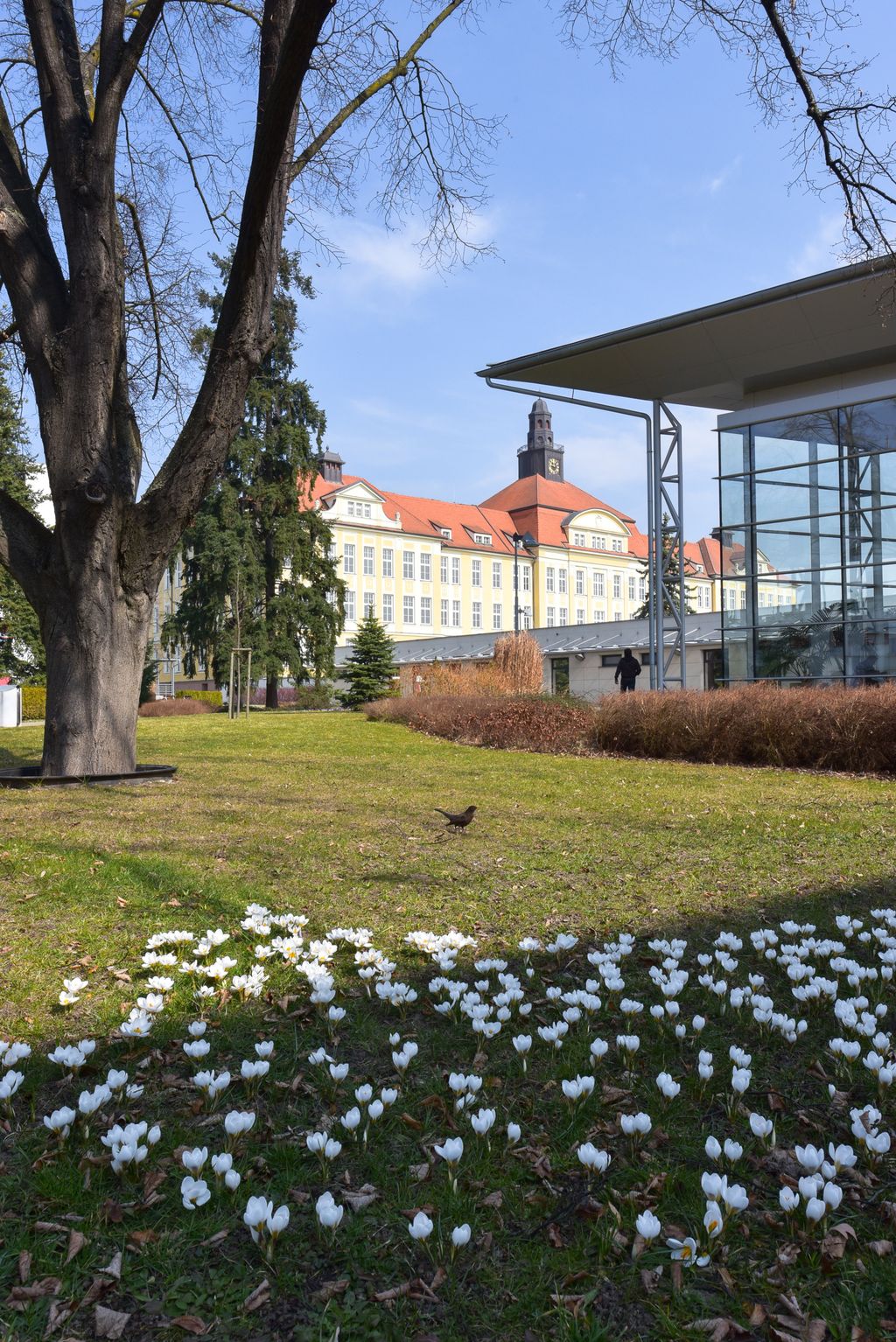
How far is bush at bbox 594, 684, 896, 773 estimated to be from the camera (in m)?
12.2

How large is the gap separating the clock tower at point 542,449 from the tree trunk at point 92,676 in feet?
305

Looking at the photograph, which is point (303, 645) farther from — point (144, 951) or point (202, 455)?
point (144, 951)

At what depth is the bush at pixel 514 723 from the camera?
16500 millimetres

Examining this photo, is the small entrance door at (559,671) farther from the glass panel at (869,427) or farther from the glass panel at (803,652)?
the glass panel at (869,427)

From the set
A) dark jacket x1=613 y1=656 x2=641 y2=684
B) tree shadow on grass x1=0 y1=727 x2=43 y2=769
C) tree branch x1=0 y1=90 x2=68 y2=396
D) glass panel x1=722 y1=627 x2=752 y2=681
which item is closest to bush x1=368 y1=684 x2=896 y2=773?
dark jacket x1=613 y1=656 x2=641 y2=684

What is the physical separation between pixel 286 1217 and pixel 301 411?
40036 mm

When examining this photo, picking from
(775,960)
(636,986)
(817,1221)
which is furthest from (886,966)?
(817,1221)

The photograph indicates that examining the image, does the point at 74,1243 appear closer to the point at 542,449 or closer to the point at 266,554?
the point at 266,554

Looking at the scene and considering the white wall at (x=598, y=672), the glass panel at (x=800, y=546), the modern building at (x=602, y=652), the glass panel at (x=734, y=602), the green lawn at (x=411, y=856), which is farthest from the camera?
the white wall at (x=598, y=672)

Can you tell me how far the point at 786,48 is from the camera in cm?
707

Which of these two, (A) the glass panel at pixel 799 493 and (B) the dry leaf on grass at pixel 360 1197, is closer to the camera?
(B) the dry leaf on grass at pixel 360 1197

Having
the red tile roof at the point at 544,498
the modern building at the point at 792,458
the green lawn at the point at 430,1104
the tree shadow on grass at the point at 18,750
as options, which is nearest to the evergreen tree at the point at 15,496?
the tree shadow on grass at the point at 18,750

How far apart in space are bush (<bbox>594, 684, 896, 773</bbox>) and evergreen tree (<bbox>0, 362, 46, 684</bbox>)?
993 inches

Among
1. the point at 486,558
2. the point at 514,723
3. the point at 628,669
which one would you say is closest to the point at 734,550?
the point at 628,669
